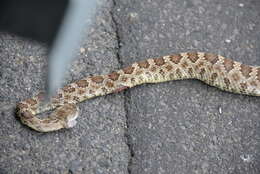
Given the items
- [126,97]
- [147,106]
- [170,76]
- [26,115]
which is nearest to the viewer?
[26,115]

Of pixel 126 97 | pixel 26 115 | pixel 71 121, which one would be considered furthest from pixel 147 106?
pixel 26 115

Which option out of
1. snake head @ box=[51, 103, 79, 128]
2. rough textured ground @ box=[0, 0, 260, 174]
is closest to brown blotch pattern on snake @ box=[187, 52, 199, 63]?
rough textured ground @ box=[0, 0, 260, 174]

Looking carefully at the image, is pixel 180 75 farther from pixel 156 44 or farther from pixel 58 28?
pixel 58 28

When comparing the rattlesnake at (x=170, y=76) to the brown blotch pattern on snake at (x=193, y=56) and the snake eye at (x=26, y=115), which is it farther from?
the snake eye at (x=26, y=115)

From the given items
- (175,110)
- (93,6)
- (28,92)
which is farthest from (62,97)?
(93,6)

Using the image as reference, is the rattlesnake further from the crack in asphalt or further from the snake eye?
the snake eye

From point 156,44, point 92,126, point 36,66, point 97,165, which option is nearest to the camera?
point 97,165

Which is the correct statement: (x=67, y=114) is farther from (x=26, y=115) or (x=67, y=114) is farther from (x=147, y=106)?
(x=147, y=106)
